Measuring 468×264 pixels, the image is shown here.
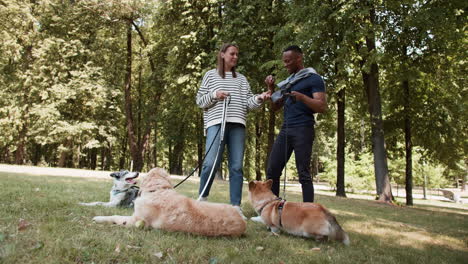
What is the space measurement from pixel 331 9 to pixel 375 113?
431 cm

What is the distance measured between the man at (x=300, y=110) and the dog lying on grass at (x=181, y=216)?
1268mm

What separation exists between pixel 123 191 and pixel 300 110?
3.07 meters

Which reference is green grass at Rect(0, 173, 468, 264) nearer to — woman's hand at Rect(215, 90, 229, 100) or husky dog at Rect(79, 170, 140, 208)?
husky dog at Rect(79, 170, 140, 208)

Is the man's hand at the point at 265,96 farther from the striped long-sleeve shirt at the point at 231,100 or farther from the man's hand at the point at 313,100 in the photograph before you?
the man's hand at the point at 313,100

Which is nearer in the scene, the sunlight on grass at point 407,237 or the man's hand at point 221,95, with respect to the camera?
the sunlight on grass at point 407,237

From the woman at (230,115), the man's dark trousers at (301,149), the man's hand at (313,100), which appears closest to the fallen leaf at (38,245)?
the woman at (230,115)

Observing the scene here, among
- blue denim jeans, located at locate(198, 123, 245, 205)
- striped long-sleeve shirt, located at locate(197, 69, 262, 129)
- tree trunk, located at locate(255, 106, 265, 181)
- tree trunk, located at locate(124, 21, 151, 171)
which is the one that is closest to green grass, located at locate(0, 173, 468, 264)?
blue denim jeans, located at locate(198, 123, 245, 205)

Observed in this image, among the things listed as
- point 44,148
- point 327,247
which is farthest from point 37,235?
point 44,148

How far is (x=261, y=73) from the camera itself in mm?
15758

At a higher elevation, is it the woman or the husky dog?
the woman

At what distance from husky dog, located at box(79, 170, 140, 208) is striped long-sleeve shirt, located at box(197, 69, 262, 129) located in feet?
5.34

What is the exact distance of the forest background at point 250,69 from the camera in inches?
452

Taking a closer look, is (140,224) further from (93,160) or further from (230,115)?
A: (93,160)

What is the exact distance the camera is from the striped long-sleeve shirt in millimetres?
4734
